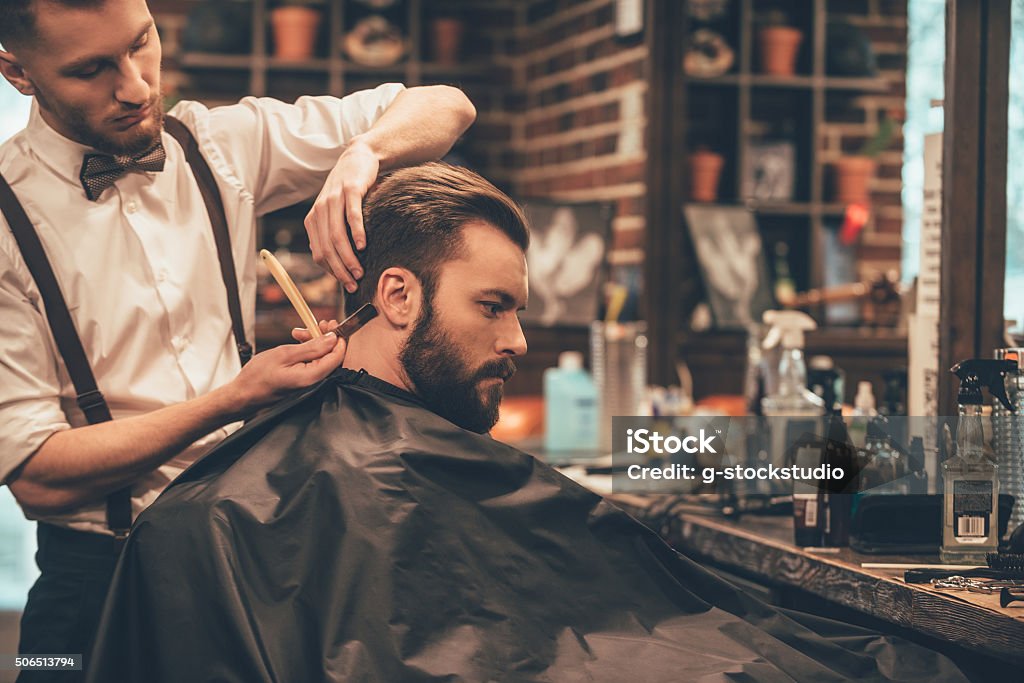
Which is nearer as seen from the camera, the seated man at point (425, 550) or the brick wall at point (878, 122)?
the seated man at point (425, 550)

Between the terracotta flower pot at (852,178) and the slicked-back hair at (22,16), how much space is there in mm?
3451

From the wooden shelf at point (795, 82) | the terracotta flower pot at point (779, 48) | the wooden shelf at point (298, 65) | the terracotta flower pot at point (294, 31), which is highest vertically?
the terracotta flower pot at point (294, 31)

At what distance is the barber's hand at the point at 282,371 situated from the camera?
1.70 m

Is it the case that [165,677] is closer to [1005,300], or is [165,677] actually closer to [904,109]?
[1005,300]

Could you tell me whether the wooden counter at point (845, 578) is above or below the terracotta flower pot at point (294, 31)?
below

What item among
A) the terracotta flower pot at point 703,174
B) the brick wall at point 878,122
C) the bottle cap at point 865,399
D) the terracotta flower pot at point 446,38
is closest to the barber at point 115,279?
the bottle cap at point 865,399

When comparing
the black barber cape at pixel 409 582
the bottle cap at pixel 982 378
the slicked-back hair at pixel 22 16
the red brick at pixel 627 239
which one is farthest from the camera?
the red brick at pixel 627 239

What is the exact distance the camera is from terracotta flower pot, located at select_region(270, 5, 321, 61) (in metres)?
5.21

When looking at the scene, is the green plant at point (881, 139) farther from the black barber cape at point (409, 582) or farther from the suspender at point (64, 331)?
the suspender at point (64, 331)

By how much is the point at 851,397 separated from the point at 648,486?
4.69ft

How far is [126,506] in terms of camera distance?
5.88ft

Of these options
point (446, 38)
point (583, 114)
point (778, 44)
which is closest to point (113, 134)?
point (583, 114)

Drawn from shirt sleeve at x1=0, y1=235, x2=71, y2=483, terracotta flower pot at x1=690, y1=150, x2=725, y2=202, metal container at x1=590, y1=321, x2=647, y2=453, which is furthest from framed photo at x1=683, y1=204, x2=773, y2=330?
shirt sleeve at x1=0, y1=235, x2=71, y2=483

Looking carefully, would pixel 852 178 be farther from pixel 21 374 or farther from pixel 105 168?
pixel 21 374
